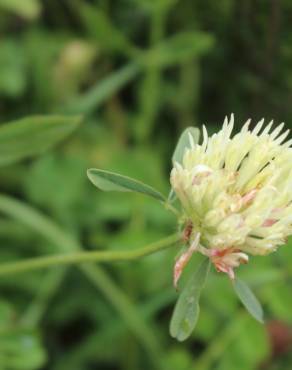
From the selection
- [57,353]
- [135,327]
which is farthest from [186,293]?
[57,353]

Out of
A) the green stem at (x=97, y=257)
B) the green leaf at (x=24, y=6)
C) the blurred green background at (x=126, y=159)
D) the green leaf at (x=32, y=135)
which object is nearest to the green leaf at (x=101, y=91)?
the blurred green background at (x=126, y=159)

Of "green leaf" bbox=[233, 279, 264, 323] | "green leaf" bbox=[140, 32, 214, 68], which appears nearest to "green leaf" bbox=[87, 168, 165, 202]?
"green leaf" bbox=[233, 279, 264, 323]

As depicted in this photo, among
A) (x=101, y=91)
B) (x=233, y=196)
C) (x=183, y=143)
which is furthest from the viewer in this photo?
(x=101, y=91)

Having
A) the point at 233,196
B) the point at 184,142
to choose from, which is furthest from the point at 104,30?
the point at 233,196

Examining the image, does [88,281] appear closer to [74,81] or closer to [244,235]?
[74,81]

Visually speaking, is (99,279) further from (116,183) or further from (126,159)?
(116,183)

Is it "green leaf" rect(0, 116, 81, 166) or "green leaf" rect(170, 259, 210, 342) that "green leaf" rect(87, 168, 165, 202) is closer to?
"green leaf" rect(170, 259, 210, 342)
